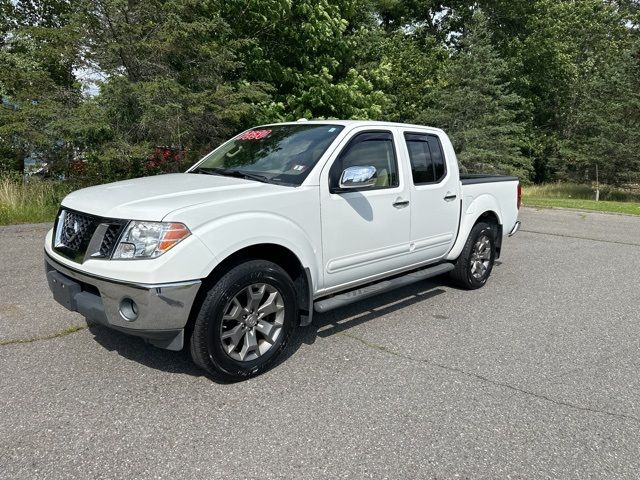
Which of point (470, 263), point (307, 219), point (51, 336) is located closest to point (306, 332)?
point (307, 219)

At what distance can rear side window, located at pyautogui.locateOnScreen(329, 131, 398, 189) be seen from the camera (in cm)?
393

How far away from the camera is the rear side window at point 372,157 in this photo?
3.93 metres

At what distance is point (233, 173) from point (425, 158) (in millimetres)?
2045

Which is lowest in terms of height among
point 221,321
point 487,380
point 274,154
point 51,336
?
point 487,380

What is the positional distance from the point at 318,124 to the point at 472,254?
2.49m

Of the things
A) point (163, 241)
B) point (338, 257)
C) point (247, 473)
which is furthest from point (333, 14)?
point (247, 473)

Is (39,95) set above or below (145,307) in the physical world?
above

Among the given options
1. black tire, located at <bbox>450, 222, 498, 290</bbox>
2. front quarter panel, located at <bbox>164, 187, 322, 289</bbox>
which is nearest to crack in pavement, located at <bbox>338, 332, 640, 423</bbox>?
front quarter panel, located at <bbox>164, 187, 322, 289</bbox>

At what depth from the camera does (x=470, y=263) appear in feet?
18.2

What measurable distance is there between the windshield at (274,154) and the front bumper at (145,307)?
1.28m

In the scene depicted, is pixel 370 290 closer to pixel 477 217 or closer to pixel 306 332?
pixel 306 332

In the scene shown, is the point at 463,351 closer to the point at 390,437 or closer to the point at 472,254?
the point at 390,437

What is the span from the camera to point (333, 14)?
12977mm

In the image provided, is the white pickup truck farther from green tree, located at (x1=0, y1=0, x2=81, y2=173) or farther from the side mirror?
green tree, located at (x1=0, y1=0, x2=81, y2=173)
